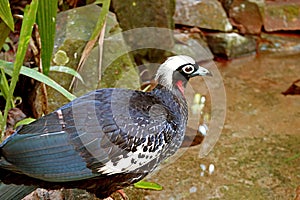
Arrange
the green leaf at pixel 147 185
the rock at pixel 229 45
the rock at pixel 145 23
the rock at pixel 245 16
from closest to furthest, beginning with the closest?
the green leaf at pixel 147 185 → the rock at pixel 145 23 → the rock at pixel 229 45 → the rock at pixel 245 16

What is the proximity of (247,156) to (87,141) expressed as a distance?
1.34 meters

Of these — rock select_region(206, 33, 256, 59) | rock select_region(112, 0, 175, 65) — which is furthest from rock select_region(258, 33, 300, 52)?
rock select_region(112, 0, 175, 65)

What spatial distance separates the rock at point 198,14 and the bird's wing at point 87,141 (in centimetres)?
277

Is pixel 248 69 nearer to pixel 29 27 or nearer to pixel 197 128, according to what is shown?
pixel 197 128

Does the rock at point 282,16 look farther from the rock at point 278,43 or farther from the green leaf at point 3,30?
the green leaf at point 3,30

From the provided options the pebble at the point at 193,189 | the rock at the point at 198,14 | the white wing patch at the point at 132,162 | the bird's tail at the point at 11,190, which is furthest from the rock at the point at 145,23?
the bird's tail at the point at 11,190

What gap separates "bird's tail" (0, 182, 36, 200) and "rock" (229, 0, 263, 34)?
11.1ft

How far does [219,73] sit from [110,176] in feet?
7.98

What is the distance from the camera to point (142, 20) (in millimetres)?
4242

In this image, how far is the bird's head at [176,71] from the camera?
2.49m

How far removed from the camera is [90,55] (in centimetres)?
347

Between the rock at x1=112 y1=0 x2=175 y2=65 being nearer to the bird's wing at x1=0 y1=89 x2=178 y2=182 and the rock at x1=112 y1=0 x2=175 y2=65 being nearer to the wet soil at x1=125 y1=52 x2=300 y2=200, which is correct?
the wet soil at x1=125 y1=52 x2=300 y2=200

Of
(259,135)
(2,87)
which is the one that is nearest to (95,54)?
(2,87)

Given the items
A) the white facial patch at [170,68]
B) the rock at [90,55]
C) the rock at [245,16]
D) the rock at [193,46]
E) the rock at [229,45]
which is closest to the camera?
the white facial patch at [170,68]
